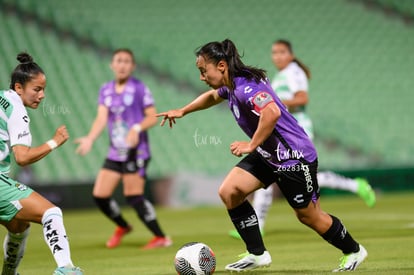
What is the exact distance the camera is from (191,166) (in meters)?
18.2

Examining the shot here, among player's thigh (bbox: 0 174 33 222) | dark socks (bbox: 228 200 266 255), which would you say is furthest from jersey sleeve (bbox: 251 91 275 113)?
player's thigh (bbox: 0 174 33 222)

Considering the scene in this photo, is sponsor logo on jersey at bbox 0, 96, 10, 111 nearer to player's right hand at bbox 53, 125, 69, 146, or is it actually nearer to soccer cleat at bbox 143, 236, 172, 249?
player's right hand at bbox 53, 125, 69, 146

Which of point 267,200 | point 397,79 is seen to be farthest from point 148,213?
point 397,79

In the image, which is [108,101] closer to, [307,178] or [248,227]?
[248,227]

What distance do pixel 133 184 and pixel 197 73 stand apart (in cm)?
1051

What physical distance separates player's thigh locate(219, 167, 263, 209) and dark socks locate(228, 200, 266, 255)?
0.07 meters

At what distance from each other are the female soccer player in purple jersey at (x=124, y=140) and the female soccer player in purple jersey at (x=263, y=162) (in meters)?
3.20

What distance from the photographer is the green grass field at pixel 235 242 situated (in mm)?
7121

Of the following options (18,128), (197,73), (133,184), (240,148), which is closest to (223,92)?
(240,148)

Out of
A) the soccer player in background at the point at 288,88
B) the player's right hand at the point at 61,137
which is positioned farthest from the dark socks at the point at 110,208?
the player's right hand at the point at 61,137

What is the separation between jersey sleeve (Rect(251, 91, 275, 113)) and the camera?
19.8 ft

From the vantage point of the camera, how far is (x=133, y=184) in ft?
32.0

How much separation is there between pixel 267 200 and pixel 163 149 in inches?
341

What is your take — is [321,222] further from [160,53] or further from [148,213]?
[160,53]
